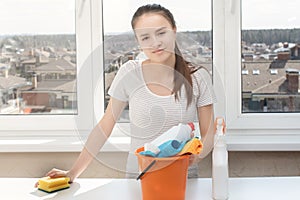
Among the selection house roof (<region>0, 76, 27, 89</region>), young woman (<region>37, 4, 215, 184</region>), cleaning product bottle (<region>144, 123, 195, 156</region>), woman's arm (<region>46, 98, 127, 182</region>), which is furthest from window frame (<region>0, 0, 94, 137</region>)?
cleaning product bottle (<region>144, 123, 195, 156</region>)

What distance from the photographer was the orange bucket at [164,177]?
1.23m

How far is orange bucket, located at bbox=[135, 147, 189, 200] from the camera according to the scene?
1.23 meters

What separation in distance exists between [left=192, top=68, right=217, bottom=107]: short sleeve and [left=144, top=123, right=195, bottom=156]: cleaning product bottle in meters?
0.23

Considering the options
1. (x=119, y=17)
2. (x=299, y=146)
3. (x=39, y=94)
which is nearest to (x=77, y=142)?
(x=39, y=94)

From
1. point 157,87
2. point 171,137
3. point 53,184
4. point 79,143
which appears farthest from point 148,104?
point 79,143

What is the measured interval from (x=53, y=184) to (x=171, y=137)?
477 mm

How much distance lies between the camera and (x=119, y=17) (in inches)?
83.0

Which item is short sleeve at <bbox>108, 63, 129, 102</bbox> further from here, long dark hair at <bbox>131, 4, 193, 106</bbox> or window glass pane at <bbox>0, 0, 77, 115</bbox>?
window glass pane at <bbox>0, 0, 77, 115</bbox>

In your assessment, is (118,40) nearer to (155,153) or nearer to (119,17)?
(155,153)

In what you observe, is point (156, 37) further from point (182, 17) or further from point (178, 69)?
point (182, 17)

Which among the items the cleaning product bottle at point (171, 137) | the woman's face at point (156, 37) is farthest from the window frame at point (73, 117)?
the cleaning product bottle at point (171, 137)

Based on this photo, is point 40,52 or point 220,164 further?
point 40,52

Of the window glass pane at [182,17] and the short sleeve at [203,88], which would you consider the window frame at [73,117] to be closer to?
the window glass pane at [182,17]

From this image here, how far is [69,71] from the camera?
2148mm
